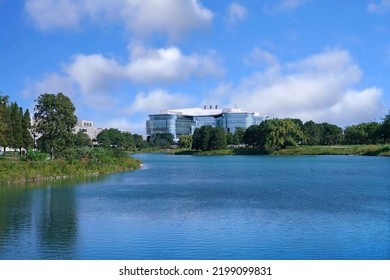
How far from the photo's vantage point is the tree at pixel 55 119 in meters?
49.4

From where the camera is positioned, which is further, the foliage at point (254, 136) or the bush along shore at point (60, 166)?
the foliage at point (254, 136)

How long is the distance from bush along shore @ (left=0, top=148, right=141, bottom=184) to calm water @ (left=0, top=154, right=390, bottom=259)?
14.9ft

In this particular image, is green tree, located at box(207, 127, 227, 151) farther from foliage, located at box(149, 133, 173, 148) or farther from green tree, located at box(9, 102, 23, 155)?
green tree, located at box(9, 102, 23, 155)

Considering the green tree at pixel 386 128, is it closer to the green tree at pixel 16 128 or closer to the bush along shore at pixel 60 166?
the bush along shore at pixel 60 166

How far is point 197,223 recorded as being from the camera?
765 inches

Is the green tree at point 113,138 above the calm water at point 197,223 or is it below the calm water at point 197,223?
above

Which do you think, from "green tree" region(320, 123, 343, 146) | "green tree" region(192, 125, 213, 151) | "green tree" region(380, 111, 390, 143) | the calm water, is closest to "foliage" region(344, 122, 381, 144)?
"green tree" region(320, 123, 343, 146)

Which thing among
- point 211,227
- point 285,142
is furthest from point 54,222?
point 285,142

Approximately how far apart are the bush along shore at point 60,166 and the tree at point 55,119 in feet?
7.02

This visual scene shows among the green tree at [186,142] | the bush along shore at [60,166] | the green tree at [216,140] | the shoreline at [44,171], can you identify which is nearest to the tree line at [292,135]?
the green tree at [216,140]

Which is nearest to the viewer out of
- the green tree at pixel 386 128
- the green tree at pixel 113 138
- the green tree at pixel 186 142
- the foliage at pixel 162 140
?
the green tree at pixel 386 128

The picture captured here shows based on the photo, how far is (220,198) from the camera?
2750cm

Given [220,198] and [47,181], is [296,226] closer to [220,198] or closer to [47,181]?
[220,198]
